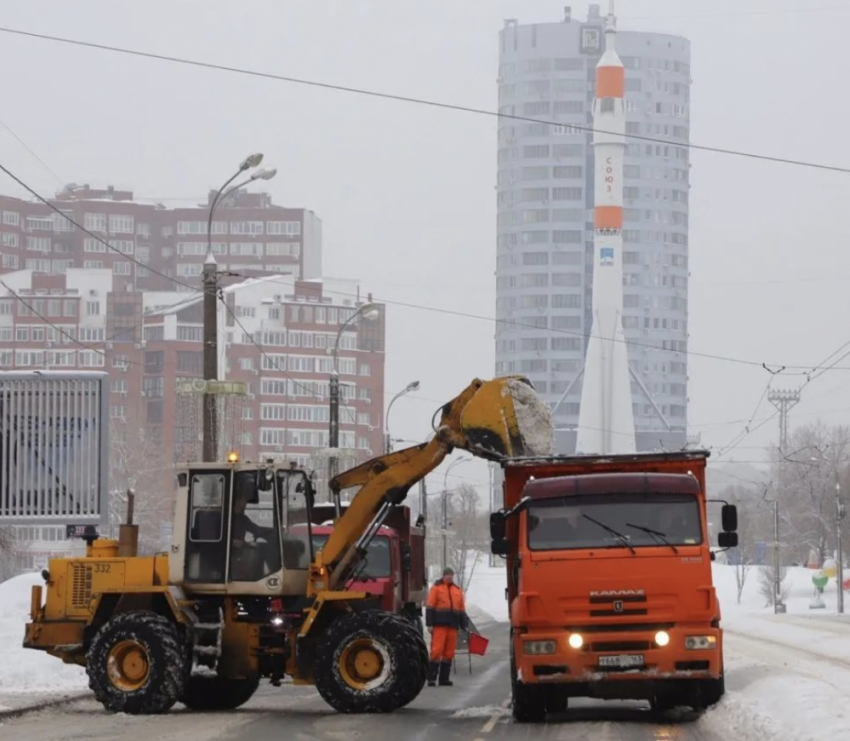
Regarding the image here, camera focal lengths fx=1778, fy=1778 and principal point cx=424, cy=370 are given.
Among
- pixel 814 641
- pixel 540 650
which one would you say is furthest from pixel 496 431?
pixel 814 641

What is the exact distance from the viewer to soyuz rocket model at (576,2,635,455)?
339 ft

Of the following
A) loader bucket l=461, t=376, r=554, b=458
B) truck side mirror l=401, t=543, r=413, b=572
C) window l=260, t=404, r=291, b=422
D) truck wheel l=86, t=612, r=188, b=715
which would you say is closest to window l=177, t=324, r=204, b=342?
window l=260, t=404, r=291, b=422

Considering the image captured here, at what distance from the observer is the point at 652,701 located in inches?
699

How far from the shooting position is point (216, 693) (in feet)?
61.6

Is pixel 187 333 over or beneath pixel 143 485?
over

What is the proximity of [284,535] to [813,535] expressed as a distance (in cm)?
9865

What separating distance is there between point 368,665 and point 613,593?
2634 mm

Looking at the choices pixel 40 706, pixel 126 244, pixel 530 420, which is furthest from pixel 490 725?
pixel 126 244

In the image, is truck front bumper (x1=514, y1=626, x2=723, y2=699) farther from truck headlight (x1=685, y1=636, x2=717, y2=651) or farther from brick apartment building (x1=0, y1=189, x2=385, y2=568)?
brick apartment building (x1=0, y1=189, x2=385, y2=568)

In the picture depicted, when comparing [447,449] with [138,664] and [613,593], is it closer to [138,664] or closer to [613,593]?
[613,593]

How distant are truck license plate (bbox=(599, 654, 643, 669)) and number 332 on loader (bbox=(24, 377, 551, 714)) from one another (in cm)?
206

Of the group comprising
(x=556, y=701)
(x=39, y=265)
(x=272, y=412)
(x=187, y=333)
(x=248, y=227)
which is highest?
(x=248, y=227)

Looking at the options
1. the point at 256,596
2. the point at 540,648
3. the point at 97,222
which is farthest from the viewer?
the point at 97,222

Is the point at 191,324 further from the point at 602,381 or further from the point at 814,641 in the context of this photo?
the point at 814,641
